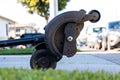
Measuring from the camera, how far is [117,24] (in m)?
36.0

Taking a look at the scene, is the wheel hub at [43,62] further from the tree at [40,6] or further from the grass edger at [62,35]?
the tree at [40,6]

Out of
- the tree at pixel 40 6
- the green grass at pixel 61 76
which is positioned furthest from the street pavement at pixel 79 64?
the tree at pixel 40 6

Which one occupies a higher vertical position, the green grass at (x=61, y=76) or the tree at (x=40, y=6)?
the tree at (x=40, y=6)

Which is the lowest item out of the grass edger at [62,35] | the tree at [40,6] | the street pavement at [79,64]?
the street pavement at [79,64]

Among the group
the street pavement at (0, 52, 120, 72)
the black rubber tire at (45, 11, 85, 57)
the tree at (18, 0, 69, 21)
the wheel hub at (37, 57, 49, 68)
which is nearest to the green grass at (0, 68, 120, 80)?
the black rubber tire at (45, 11, 85, 57)


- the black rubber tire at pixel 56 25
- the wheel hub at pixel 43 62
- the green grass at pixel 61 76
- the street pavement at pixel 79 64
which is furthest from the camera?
the street pavement at pixel 79 64

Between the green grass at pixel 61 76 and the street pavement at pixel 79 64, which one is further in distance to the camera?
the street pavement at pixel 79 64

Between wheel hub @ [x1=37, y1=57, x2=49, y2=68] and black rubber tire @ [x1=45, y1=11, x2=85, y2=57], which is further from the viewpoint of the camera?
wheel hub @ [x1=37, y1=57, x2=49, y2=68]

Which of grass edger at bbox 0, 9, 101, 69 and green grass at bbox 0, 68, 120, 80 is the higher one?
grass edger at bbox 0, 9, 101, 69

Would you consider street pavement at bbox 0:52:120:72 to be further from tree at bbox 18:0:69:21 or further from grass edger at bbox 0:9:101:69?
tree at bbox 18:0:69:21

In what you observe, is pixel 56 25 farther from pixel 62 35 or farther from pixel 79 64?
pixel 79 64

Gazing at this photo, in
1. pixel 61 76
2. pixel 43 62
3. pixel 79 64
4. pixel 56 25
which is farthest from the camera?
pixel 79 64

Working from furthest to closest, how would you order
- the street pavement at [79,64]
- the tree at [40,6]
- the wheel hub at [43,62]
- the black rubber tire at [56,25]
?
the tree at [40,6]
the street pavement at [79,64]
the wheel hub at [43,62]
the black rubber tire at [56,25]

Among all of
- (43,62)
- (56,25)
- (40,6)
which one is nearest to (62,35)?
(56,25)
